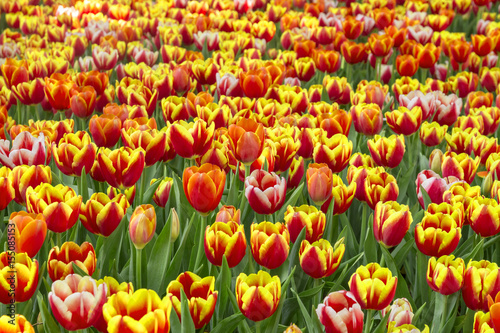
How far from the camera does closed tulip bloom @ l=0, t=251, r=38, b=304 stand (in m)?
1.32

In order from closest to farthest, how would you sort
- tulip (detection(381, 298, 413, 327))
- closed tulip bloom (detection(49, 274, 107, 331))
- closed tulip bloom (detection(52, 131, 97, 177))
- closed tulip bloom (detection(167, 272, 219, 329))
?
closed tulip bloom (detection(49, 274, 107, 331)), closed tulip bloom (detection(167, 272, 219, 329)), tulip (detection(381, 298, 413, 327)), closed tulip bloom (detection(52, 131, 97, 177))

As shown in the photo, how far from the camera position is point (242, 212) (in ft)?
6.70

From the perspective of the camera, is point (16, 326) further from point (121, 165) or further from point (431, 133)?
point (431, 133)

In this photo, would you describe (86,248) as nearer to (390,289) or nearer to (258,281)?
(258,281)

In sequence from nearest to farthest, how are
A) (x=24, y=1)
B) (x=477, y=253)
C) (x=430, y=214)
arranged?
(x=430, y=214), (x=477, y=253), (x=24, y=1)

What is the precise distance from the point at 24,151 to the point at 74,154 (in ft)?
0.61

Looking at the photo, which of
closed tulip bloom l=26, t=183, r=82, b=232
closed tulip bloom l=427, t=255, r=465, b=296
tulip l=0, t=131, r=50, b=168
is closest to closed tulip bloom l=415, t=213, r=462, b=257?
closed tulip bloom l=427, t=255, r=465, b=296

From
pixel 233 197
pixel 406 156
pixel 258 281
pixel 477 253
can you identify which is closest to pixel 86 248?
pixel 258 281

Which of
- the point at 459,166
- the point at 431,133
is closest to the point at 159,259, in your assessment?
the point at 459,166

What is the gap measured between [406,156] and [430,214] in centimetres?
121

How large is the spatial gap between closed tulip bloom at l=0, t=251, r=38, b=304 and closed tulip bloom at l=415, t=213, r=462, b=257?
1026 mm

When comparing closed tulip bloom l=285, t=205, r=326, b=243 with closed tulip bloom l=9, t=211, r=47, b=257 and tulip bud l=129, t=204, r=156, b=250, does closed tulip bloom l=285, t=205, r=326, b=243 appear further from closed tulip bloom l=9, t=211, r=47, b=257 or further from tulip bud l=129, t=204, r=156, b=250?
closed tulip bloom l=9, t=211, r=47, b=257

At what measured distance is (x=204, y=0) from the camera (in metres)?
6.12

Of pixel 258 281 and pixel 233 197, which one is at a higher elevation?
pixel 258 281
